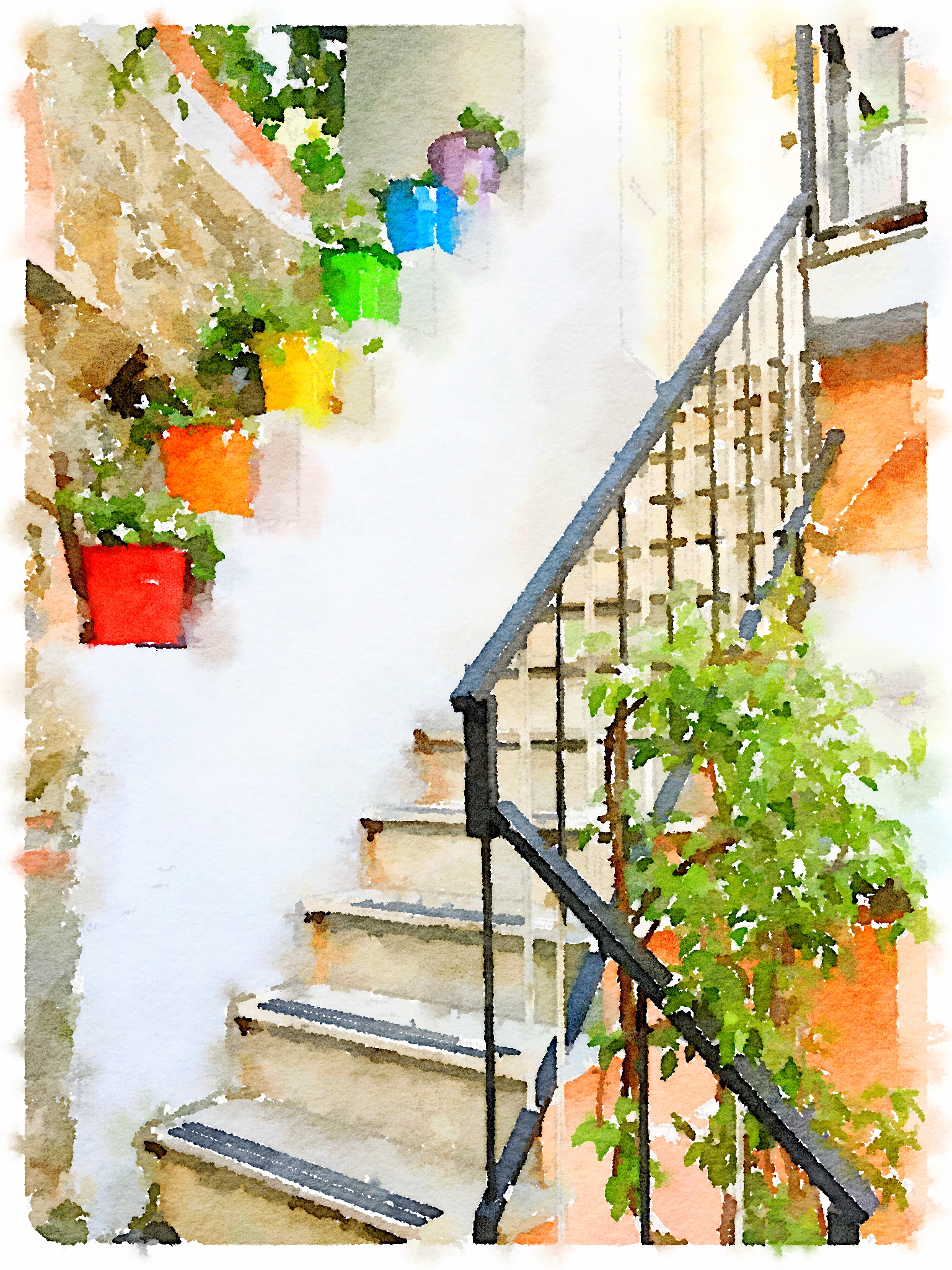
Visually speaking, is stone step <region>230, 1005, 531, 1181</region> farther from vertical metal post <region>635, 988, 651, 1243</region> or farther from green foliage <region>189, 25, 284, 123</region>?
green foliage <region>189, 25, 284, 123</region>

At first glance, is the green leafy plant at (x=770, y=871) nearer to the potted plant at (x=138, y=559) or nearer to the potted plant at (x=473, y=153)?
the potted plant at (x=138, y=559)

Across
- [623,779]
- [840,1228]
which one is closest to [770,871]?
[623,779]

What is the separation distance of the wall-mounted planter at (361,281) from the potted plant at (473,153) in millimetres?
208

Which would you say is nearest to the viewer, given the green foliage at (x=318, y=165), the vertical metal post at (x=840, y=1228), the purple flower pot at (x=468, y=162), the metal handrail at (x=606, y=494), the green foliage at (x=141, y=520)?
the vertical metal post at (x=840, y=1228)

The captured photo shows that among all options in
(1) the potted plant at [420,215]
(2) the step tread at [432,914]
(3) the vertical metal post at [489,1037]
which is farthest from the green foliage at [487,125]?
(2) the step tread at [432,914]

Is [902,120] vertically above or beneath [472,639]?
above

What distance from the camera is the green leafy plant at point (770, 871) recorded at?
1.27m

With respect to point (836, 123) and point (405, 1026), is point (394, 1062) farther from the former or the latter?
point (836, 123)

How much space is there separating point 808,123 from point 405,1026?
218 cm

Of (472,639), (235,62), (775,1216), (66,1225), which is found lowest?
(66,1225)

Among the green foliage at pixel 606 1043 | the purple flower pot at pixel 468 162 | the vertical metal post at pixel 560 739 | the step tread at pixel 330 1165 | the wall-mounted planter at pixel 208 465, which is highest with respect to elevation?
the purple flower pot at pixel 468 162

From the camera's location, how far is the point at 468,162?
5.94 ft

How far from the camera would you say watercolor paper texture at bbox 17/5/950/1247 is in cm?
136

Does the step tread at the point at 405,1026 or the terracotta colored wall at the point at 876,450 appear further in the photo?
the terracotta colored wall at the point at 876,450
